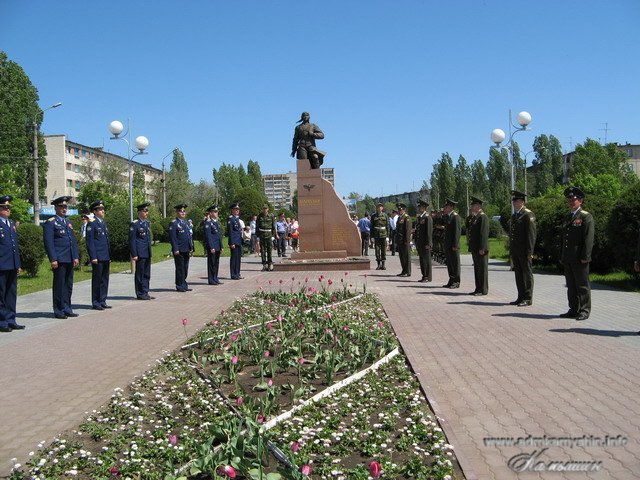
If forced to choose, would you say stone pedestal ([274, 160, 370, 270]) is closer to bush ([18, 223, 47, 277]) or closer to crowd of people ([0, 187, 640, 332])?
crowd of people ([0, 187, 640, 332])

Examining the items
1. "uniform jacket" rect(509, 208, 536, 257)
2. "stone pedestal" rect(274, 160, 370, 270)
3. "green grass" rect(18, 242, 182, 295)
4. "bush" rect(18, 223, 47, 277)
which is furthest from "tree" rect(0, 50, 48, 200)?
"uniform jacket" rect(509, 208, 536, 257)

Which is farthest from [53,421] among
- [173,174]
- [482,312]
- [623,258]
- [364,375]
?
A: [173,174]

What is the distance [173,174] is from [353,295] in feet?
183

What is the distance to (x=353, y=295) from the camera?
38.3ft

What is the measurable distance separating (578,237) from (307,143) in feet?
38.8

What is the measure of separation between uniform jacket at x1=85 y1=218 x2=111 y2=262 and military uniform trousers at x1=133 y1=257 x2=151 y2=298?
1.02 meters

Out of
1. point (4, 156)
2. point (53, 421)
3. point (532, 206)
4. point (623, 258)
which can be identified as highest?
point (4, 156)

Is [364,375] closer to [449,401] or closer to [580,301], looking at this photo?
[449,401]

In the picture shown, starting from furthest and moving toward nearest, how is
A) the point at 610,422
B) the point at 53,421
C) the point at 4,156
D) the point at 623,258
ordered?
the point at 4,156 < the point at 623,258 < the point at 53,421 < the point at 610,422

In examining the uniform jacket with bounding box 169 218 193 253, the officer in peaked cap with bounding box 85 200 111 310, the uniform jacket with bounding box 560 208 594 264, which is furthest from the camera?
the uniform jacket with bounding box 169 218 193 253

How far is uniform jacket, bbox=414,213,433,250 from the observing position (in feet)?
46.8

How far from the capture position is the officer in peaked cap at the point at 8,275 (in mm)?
8953

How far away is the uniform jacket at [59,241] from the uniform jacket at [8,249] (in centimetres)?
71

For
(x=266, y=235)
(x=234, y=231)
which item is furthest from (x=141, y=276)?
(x=266, y=235)
